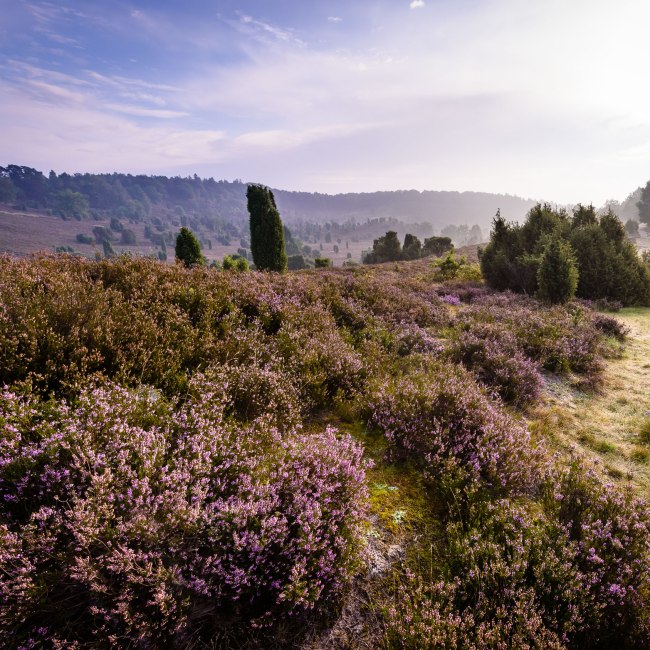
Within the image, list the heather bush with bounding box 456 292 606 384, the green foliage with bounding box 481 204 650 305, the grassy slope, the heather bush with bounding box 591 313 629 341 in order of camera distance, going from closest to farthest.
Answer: the grassy slope → the heather bush with bounding box 456 292 606 384 → the heather bush with bounding box 591 313 629 341 → the green foliage with bounding box 481 204 650 305

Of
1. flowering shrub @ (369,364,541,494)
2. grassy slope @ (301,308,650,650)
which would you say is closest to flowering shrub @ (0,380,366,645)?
grassy slope @ (301,308,650,650)

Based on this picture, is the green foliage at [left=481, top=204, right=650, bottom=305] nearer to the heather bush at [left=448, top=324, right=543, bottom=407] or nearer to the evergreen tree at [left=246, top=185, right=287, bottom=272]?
the heather bush at [left=448, top=324, right=543, bottom=407]

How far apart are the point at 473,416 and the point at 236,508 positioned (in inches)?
120

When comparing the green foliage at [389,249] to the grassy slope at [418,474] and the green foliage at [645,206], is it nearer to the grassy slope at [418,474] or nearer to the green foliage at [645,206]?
the grassy slope at [418,474]

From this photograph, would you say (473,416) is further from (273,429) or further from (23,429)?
(23,429)

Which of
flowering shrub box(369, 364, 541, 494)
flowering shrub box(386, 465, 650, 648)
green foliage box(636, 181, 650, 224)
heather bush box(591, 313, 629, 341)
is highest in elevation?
green foliage box(636, 181, 650, 224)

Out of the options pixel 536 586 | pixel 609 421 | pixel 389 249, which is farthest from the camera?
pixel 389 249

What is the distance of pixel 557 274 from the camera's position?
13133 millimetres

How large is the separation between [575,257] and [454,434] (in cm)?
1395

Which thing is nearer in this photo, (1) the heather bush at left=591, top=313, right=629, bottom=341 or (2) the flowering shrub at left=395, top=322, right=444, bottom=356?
(2) the flowering shrub at left=395, top=322, right=444, bottom=356

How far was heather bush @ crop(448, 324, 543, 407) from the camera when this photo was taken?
6.02 meters

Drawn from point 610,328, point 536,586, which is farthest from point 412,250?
point 536,586

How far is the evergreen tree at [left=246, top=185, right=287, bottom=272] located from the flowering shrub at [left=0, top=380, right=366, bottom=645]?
3118 cm

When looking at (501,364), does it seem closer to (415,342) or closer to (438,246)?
(415,342)
